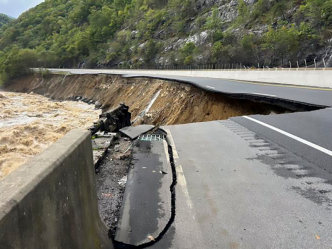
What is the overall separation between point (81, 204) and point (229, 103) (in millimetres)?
12383

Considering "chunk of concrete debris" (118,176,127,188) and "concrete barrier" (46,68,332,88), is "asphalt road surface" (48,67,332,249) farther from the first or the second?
"concrete barrier" (46,68,332,88)

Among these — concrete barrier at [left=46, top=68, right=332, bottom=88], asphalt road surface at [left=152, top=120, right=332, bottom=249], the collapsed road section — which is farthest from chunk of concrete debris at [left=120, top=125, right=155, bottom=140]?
concrete barrier at [left=46, top=68, right=332, bottom=88]

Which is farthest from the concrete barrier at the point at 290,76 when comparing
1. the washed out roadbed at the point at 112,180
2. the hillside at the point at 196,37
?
the hillside at the point at 196,37

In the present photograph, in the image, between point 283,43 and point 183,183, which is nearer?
point 183,183

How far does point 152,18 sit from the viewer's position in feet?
280

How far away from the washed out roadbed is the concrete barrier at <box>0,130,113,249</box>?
2.73 ft

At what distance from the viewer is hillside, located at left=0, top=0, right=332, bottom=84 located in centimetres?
4297

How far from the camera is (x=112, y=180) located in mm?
4805

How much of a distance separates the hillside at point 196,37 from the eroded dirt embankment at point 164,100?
76.6ft

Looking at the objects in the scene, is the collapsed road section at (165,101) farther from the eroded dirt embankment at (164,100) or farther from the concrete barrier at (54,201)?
the concrete barrier at (54,201)

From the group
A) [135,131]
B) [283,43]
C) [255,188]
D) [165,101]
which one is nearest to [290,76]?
[165,101]

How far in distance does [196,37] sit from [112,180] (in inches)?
2533

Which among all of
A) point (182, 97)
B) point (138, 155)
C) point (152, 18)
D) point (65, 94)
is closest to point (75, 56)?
point (152, 18)

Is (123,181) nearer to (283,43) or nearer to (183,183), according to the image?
(183,183)
